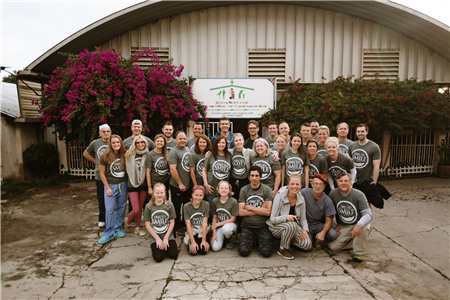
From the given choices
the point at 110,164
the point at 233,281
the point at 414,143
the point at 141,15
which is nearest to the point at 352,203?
the point at 233,281

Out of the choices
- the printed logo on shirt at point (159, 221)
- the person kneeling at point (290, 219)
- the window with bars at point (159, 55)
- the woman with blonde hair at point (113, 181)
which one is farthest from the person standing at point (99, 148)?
the window with bars at point (159, 55)

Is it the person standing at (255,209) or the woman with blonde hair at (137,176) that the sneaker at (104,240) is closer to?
the woman with blonde hair at (137,176)

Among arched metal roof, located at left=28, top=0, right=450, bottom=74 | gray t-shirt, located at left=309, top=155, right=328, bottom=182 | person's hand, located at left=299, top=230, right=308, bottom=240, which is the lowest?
person's hand, located at left=299, top=230, right=308, bottom=240

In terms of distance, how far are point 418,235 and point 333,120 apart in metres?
4.25

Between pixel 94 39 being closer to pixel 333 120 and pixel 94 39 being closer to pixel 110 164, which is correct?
pixel 110 164

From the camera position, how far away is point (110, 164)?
488 cm

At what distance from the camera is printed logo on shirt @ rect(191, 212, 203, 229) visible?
442 centimetres

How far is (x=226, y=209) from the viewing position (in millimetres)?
4465

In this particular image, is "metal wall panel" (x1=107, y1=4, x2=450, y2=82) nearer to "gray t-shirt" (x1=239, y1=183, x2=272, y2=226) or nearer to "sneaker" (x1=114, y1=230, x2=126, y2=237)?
"sneaker" (x1=114, y1=230, x2=126, y2=237)

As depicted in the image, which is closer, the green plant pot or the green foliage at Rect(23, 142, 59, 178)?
the green foliage at Rect(23, 142, 59, 178)

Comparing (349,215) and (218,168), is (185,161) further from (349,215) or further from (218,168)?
(349,215)

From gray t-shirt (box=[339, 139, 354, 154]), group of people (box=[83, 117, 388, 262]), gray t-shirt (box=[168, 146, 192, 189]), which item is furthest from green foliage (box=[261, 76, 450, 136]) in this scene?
gray t-shirt (box=[168, 146, 192, 189])

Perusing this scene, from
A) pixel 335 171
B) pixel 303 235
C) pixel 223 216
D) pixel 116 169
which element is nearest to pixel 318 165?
pixel 335 171

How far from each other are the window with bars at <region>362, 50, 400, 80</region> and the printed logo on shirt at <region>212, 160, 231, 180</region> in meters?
8.14
